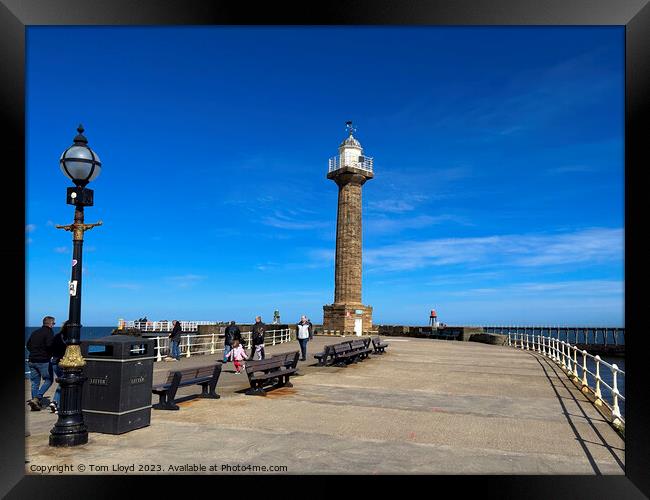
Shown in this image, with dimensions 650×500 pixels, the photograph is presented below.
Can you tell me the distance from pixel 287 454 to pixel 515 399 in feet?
22.2

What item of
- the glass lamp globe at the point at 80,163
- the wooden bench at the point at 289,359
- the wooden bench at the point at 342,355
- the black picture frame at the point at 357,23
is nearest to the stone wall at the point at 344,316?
the wooden bench at the point at 342,355

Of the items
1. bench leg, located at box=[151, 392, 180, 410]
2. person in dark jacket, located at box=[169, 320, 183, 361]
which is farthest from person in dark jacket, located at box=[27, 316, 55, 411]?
person in dark jacket, located at box=[169, 320, 183, 361]

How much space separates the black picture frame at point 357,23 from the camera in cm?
526

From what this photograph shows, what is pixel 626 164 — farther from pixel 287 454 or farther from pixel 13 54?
pixel 13 54

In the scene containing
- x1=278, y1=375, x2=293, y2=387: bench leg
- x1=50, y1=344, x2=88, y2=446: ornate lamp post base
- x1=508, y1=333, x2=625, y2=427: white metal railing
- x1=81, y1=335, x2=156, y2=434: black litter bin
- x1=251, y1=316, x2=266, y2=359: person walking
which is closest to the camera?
x1=50, y1=344, x2=88, y2=446: ornate lamp post base

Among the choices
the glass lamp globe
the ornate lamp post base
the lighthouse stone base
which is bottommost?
the lighthouse stone base

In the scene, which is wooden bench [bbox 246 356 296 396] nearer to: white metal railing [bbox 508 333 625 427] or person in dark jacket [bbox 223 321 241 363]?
person in dark jacket [bbox 223 321 241 363]

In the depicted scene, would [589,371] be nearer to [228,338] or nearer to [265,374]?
[265,374]

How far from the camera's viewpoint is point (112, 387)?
738 centimetres

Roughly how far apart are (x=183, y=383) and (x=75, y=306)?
10.6 feet

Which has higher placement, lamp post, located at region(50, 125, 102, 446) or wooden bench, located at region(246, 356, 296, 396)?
lamp post, located at region(50, 125, 102, 446)

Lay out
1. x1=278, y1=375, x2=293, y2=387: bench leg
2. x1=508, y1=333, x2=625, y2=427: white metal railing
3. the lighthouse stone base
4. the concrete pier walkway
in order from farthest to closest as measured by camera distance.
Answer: the lighthouse stone base → x1=278, y1=375, x2=293, y2=387: bench leg → x1=508, y1=333, x2=625, y2=427: white metal railing → the concrete pier walkway

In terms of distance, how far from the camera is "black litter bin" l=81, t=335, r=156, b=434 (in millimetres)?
7332

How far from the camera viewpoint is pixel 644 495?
527 cm
